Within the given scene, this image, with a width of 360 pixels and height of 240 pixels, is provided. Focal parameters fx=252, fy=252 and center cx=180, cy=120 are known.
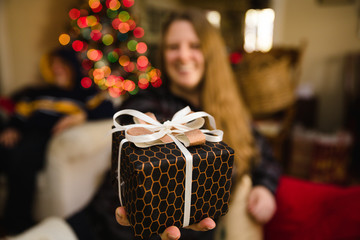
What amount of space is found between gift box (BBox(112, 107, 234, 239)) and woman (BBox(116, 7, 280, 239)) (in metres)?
0.26

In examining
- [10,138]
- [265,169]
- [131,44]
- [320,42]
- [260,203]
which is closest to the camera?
[260,203]

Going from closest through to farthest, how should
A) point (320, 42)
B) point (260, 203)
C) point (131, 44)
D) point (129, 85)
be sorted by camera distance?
point (260, 203)
point (131, 44)
point (129, 85)
point (320, 42)

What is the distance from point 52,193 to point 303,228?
3.83 ft

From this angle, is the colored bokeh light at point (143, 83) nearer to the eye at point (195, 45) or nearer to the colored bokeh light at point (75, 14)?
the colored bokeh light at point (75, 14)

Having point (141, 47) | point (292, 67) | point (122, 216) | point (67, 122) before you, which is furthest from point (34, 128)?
point (292, 67)

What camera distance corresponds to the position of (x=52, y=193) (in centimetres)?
130

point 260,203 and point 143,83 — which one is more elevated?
point 143,83

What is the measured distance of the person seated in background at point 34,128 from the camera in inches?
53.3

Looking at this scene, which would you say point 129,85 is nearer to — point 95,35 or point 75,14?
point 95,35

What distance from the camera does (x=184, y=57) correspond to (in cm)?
59

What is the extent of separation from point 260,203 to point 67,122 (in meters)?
1.08

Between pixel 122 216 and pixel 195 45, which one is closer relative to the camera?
pixel 122 216

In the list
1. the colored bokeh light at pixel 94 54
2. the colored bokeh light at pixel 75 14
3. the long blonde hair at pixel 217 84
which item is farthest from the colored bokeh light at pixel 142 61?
the long blonde hair at pixel 217 84

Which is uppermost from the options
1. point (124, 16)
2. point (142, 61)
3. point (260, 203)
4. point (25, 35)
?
point (124, 16)
